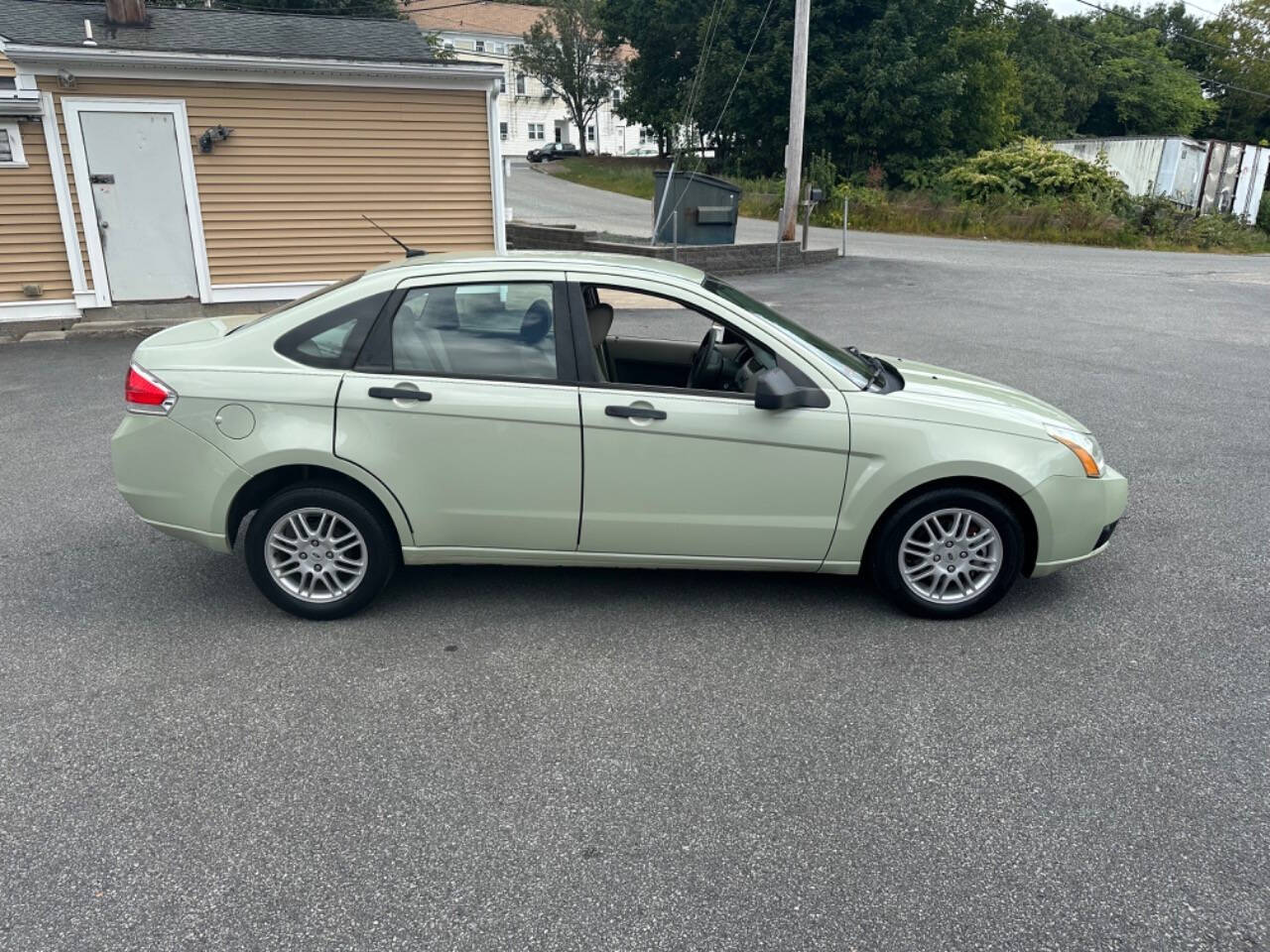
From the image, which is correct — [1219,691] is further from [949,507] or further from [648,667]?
[648,667]

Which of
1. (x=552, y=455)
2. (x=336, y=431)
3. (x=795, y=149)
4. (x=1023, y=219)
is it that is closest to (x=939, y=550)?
(x=552, y=455)

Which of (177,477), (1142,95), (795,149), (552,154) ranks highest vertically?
(1142,95)

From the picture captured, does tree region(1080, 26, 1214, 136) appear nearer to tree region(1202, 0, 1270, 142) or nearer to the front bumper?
tree region(1202, 0, 1270, 142)

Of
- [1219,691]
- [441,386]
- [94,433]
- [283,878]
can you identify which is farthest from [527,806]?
[94,433]

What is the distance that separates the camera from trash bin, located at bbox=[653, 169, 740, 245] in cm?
1783

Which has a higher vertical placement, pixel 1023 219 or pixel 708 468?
pixel 708 468

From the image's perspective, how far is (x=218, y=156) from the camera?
38.3 ft

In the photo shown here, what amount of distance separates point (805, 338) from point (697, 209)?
1400cm

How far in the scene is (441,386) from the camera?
4.12 metres

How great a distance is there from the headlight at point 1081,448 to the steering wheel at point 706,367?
60.5 inches

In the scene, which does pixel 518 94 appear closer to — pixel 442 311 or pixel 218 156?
pixel 218 156

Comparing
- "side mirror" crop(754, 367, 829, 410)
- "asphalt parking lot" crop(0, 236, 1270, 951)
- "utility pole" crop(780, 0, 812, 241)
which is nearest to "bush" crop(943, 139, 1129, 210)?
"utility pole" crop(780, 0, 812, 241)

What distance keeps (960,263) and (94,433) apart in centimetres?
1718

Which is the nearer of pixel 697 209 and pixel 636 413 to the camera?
pixel 636 413
